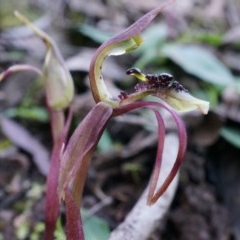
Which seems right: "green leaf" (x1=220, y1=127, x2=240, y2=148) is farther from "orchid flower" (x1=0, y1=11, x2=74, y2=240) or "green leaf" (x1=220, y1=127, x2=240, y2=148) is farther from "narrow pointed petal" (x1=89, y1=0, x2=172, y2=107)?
"narrow pointed petal" (x1=89, y1=0, x2=172, y2=107)

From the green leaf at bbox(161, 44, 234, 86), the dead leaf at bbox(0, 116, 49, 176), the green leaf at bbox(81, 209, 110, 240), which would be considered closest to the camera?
the green leaf at bbox(81, 209, 110, 240)

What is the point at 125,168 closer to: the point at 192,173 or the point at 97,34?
the point at 192,173

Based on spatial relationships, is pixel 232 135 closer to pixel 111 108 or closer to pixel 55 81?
pixel 55 81

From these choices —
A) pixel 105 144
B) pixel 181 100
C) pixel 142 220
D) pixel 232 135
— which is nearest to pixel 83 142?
pixel 181 100

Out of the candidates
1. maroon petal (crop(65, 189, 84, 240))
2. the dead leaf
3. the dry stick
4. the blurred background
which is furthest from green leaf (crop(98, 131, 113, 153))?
maroon petal (crop(65, 189, 84, 240))

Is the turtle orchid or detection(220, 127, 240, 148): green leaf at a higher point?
the turtle orchid

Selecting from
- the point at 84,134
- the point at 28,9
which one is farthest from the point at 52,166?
the point at 28,9

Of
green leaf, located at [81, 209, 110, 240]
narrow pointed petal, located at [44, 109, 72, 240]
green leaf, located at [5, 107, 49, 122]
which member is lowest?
green leaf, located at [5, 107, 49, 122]
